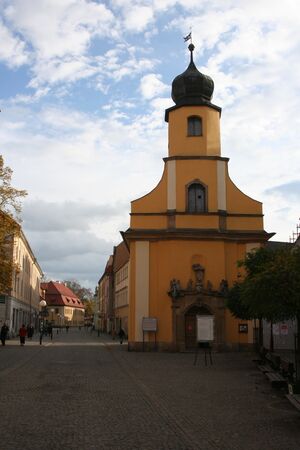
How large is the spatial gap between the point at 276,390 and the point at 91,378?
604 cm

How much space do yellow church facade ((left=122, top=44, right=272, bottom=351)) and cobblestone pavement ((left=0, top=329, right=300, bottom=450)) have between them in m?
13.6

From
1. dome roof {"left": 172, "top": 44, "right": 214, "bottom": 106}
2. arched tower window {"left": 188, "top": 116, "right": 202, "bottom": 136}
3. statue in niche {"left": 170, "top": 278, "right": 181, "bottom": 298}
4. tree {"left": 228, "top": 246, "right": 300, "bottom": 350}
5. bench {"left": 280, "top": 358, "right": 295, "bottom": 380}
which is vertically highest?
dome roof {"left": 172, "top": 44, "right": 214, "bottom": 106}

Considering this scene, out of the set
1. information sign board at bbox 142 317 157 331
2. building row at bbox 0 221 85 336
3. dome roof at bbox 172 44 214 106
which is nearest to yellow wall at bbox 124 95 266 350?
information sign board at bbox 142 317 157 331

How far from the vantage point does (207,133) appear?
124 ft

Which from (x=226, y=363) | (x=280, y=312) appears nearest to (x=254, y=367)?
(x=226, y=363)

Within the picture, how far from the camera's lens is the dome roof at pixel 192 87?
38.2 metres

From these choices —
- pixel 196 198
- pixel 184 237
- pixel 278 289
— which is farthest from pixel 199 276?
pixel 278 289

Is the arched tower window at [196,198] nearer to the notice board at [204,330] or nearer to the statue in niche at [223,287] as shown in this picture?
the statue in niche at [223,287]

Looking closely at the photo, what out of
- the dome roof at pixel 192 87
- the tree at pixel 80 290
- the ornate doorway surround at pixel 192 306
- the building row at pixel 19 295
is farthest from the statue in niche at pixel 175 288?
the tree at pixel 80 290

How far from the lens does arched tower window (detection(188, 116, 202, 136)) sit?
38.1m

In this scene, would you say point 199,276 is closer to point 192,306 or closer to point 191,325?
point 192,306

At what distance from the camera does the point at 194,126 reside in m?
38.2

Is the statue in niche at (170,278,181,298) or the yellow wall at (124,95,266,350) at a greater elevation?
the yellow wall at (124,95,266,350)

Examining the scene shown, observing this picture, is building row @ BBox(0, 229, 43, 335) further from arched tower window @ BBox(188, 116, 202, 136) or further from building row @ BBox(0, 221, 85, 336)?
arched tower window @ BBox(188, 116, 202, 136)
